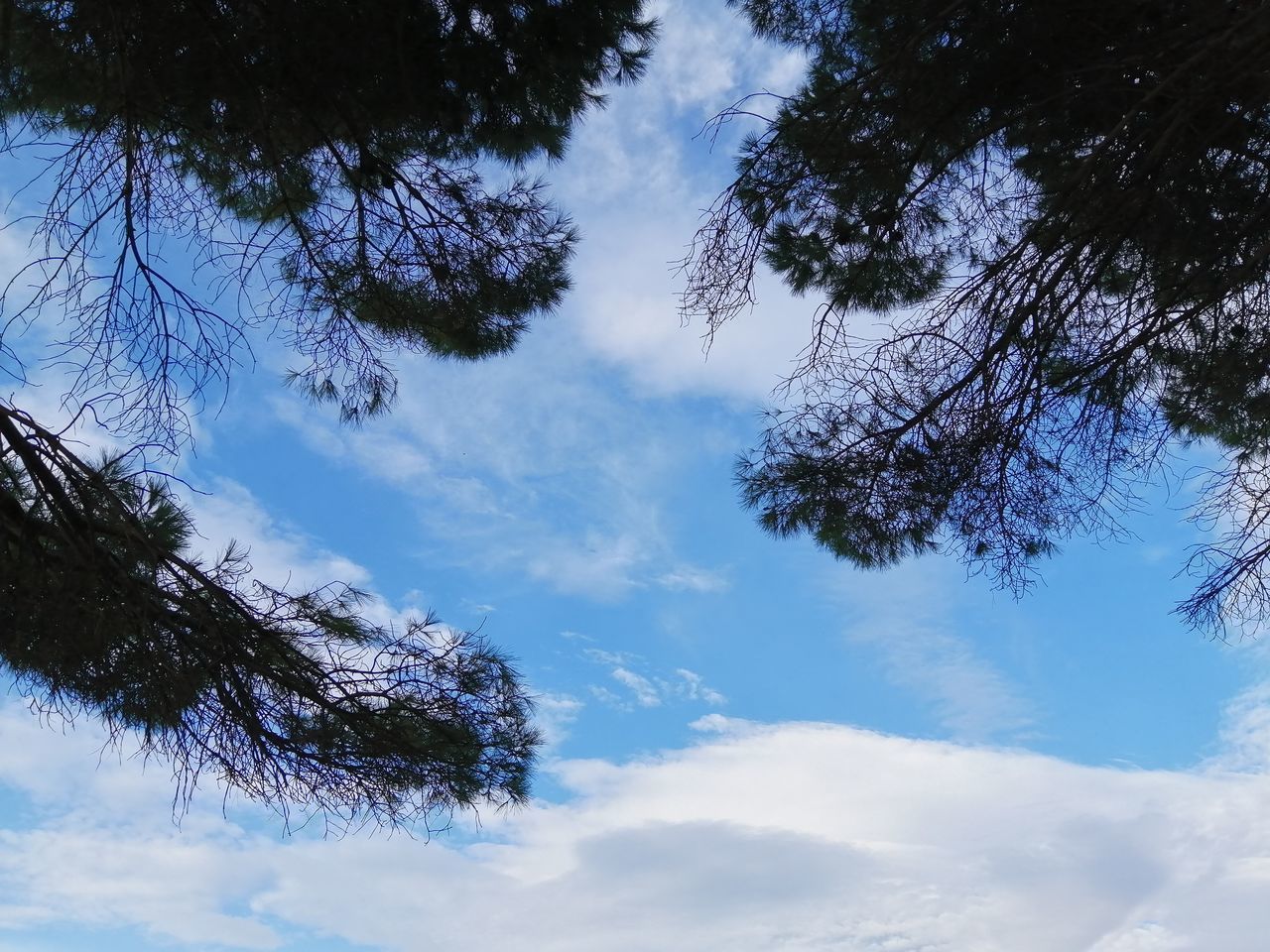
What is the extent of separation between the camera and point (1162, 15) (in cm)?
363

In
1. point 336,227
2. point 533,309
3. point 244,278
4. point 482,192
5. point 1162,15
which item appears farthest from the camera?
point 533,309

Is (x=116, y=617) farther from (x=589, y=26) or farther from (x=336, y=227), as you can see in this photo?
(x=589, y=26)

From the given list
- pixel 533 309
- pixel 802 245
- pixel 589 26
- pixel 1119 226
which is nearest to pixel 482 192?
pixel 533 309

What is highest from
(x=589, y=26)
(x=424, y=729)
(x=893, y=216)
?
(x=589, y=26)

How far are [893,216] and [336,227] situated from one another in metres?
2.20

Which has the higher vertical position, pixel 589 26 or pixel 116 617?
pixel 589 26

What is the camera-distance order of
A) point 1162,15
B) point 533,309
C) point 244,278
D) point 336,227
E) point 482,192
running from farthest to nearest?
1. point 533,309
2. point 482,192
3. point 336,227
4. point 1162,15
5. point 244,278

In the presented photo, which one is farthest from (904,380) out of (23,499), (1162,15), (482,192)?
(23,499)

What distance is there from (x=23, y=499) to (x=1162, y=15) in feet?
15.2

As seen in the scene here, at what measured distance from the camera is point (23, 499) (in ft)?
12.6

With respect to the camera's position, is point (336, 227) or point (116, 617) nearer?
point (116, 617)

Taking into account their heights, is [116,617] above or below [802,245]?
below

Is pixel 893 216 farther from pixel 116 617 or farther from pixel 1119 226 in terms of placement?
pixel 116 617

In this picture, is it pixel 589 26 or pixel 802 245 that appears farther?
pixel 802 245
